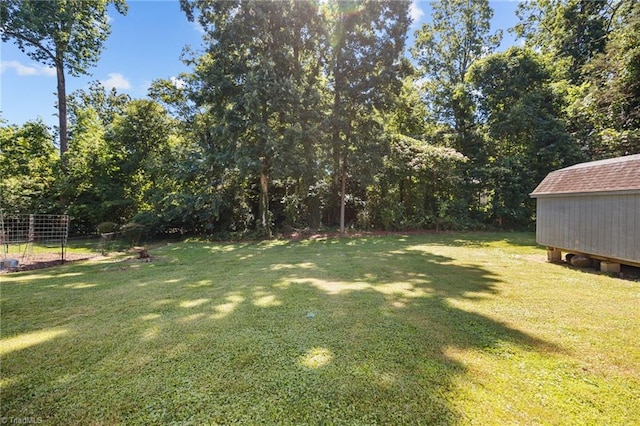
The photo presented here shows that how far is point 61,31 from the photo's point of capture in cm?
1311

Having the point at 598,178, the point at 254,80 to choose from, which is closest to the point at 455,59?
the point at 254,80

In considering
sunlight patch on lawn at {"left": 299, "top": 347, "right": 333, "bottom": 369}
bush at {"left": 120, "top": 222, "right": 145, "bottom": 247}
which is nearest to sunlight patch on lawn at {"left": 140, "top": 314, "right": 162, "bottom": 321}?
sunlight patch on lawn at {"left": 299, "top": 347, "right": 333, "bottom": 369}

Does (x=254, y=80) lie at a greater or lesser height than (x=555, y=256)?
greater

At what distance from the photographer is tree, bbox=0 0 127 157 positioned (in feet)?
39.3

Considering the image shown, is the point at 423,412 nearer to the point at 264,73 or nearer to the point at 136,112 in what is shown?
the point at 264,73

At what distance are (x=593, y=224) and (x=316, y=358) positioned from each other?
6760 millimetres

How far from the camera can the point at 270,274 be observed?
5555 millimetres

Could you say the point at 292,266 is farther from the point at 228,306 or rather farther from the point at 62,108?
the point at 62,108

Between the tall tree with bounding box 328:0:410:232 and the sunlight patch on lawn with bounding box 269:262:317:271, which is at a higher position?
the tall tree with bounding box 328:0:410:232

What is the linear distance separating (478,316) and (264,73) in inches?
441

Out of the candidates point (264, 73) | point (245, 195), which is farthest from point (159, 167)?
point (264, 73)

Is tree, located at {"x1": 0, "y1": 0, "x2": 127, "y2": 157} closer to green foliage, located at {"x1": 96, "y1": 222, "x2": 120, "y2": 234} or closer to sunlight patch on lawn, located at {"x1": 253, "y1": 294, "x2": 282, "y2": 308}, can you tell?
green foliage, located at {"x1": 96, "y1": 222, "x2": 120, "y2": 234}

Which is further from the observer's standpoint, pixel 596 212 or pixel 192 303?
pixel 596 212

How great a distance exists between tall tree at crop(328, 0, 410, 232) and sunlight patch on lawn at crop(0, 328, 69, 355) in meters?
11.0
